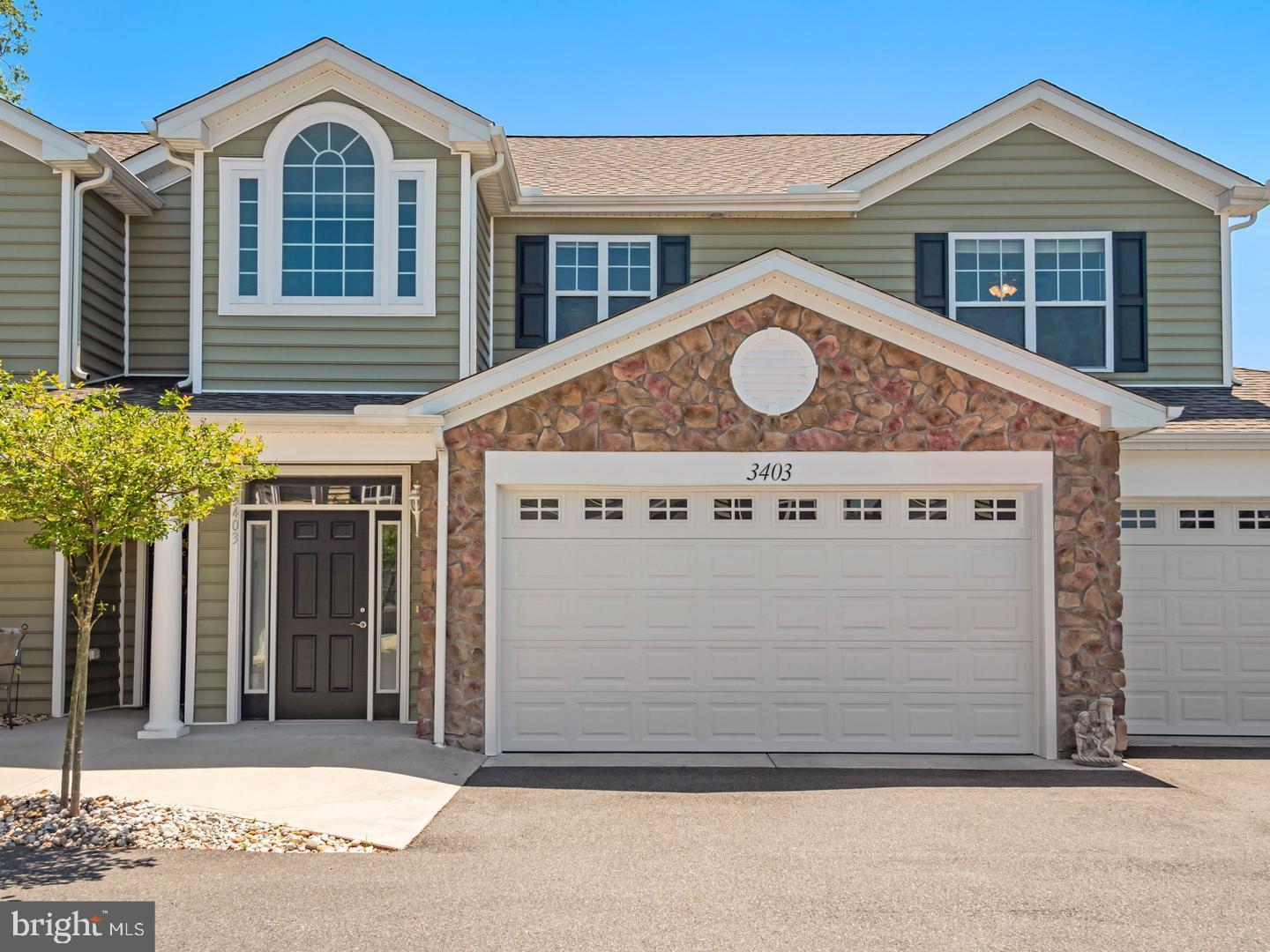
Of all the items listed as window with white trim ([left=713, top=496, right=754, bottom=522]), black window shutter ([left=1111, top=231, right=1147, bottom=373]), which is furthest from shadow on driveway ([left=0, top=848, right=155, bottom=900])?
black window shutter ([left=1111, top=231, right=1147, bottom=373])

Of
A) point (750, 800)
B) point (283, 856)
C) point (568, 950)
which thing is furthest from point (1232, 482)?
point (283, 856)

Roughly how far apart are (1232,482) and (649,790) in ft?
21.3

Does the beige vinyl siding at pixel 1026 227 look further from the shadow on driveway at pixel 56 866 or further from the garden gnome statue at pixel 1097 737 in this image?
the shadow on driveway at pixel 56 866

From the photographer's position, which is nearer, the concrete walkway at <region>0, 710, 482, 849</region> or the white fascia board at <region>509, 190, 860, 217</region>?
the concrete walkway at <region>0, 710, 482, 849</region>

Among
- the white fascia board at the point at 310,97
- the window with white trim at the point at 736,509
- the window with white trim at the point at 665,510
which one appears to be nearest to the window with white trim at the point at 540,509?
the window with white trim at the point at 665,510

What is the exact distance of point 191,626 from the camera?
10.4m

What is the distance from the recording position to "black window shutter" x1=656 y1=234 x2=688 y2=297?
12.4m

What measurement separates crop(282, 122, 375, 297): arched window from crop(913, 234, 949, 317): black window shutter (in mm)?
6173

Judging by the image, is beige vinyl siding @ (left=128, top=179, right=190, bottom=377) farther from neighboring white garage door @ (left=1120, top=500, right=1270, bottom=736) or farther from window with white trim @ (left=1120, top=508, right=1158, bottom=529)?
neighboring white garage door @ (left=1120, top=500, right=1270, bottom=736)

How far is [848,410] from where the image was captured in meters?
9.55

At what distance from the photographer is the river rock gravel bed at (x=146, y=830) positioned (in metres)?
6.64

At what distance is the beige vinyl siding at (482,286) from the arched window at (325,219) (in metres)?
1.11

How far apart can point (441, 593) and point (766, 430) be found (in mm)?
3269

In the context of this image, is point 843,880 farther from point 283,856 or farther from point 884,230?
point 884,230
